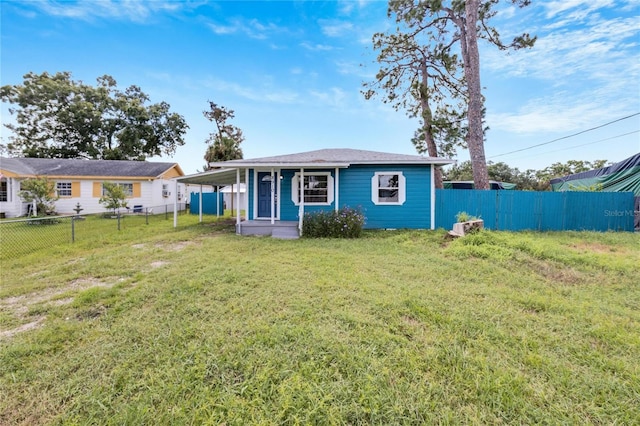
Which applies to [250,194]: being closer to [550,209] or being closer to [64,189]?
[550,209]

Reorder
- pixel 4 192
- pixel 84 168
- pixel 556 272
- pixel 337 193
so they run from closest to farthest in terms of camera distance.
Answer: pixel 556 272
pixel 337 193
pixel 4 192
pixel 84 168

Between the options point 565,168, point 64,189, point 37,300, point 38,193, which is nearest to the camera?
point 37,300

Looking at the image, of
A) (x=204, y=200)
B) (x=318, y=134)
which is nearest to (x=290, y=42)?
(x=318, y=134)

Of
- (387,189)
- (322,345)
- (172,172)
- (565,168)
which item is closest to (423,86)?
(387,189)

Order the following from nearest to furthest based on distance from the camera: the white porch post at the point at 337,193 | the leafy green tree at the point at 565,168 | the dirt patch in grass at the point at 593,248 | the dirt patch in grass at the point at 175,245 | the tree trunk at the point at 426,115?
the dirt patch in grass at the point at 593,248
the dirt patch in grass at the point at 175,245
the white porch post at the point at 337,193
the tree trunk at the point at 426,115
the leafy green tree at the point at 565,168

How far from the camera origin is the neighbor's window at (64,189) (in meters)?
15.8

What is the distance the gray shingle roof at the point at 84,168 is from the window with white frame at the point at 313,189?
41.2ft

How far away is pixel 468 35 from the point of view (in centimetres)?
993

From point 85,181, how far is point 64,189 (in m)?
1.25

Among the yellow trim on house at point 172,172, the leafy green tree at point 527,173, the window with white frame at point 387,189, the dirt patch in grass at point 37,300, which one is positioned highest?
the leafy green tree at point 527,173

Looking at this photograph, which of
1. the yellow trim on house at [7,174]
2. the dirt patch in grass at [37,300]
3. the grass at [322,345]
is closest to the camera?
the grass at [322,345]

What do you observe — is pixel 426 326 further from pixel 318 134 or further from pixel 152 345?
pixel 318 134

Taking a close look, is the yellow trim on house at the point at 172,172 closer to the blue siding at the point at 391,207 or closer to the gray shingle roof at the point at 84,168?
the gray shingle roof at the point at 84,168

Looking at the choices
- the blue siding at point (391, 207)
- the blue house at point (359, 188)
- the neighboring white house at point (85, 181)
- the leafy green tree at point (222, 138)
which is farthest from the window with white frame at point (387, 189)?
the leafy green tree at point (222, 138)
